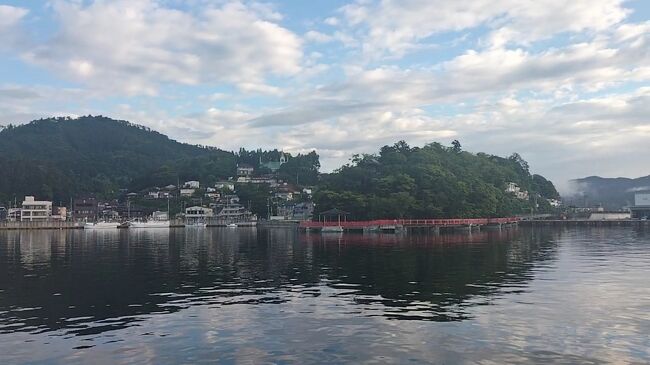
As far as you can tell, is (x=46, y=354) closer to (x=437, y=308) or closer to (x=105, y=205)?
(x=437, y=308)

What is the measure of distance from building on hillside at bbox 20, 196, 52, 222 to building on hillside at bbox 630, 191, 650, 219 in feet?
581

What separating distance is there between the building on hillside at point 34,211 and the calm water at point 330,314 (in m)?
133

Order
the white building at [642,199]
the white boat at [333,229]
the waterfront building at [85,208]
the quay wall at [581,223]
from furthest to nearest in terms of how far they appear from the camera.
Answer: the waterfront building at [85,208] < the white building at [642,199] < the quay wall at [581,223] < the white boat at [333,229]

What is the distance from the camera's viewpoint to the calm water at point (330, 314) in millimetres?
16125

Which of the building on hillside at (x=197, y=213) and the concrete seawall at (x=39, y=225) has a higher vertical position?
the building on hillside at (x=197, y=213)

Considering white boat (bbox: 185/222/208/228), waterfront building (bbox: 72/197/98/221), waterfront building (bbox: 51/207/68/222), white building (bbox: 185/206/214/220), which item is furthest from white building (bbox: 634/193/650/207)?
waterfront building (bbox: 51/207/68/222)

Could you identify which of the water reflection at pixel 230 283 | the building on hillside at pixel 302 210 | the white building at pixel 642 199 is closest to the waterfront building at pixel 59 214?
the building on hillside at pixel 302 210

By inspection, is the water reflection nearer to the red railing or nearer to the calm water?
the calm water

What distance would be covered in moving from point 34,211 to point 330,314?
161612mm

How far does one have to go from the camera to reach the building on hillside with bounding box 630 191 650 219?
159625 mm

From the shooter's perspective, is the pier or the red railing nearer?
the pier

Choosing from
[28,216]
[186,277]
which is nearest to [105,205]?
[28,216]

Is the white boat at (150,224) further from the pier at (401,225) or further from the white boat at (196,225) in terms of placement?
the pier at (401,225)

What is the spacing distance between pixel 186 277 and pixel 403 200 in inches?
3413
